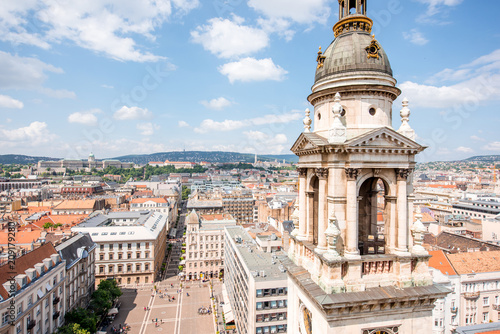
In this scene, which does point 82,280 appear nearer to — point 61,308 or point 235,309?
point 61,308

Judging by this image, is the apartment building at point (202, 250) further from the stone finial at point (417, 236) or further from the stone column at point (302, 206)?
the stone finial at point (417, 236)

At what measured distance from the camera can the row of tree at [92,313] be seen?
44.3 m

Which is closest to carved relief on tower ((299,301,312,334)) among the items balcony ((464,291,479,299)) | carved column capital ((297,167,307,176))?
carved column capital ((297,167,307,176))

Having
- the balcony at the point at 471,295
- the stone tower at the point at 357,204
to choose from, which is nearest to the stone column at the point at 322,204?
the stone tower at the point at 357,204

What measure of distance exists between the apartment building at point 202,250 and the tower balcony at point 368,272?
73.4m

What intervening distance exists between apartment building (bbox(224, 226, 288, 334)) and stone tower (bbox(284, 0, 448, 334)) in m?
30.3

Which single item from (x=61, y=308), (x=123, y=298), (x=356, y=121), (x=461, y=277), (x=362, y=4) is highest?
(x=362, y=4)

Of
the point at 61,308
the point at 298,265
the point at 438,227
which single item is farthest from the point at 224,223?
the point at 298,265

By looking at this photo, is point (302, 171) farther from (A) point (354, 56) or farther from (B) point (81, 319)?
(B) point (81, 319)

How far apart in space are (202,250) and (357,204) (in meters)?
75.8

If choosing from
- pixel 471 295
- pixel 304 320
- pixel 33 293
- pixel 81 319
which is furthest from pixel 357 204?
pixel 81 319

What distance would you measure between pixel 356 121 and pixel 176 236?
124m

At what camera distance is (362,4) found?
16484 millimetres

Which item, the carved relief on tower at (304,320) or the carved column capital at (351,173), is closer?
the carved column capital at (351,173)
